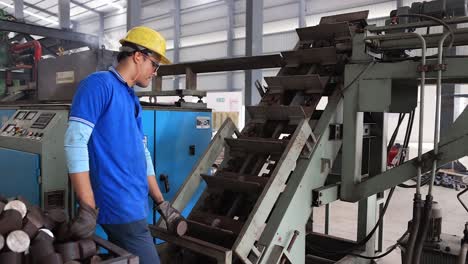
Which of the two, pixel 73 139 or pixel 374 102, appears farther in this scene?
pixel 374 102

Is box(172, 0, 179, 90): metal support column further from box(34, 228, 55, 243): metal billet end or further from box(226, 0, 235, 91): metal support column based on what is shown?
box(34, 228, 55, 243): metal billet end

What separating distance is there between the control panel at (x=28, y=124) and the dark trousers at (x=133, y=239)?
0.94 meters

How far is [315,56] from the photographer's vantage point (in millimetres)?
2277

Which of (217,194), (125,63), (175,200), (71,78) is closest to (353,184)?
(217,194)

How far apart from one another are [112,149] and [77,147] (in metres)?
0.17

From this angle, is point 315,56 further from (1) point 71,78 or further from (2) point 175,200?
(1) point 71,78

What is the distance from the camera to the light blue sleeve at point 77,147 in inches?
59.2

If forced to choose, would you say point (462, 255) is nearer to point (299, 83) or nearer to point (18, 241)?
point (299, 83)

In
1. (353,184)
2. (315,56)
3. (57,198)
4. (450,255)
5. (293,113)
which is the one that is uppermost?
(315,56)

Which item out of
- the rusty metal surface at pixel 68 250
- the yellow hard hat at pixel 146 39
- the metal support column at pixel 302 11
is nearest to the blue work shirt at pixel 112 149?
the yellow hard hat at pixel 146 39

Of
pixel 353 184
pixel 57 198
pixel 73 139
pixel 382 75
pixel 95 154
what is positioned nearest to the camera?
pixel 73 139

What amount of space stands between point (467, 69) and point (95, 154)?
67.6 inches

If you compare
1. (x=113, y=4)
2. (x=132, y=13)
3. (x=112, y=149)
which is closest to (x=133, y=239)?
(x=112, y=149)

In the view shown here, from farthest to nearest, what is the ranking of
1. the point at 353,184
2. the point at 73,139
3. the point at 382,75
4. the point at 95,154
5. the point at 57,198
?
1. the point at 57,198
2. the point at 353,184
3. the point at 382,75
4. the point at 95,154
5. the point at 73,139
